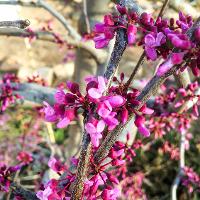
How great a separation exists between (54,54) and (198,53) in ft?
35.1

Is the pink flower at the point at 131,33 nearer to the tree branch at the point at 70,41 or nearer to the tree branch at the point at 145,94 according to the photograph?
the tree branch at the point at 145,94

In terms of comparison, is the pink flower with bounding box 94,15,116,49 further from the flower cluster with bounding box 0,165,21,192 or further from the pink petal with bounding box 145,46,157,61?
the flower cluster with bounding box 0,165,21,192

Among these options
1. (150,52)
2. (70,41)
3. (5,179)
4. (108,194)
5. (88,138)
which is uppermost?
(150,52)

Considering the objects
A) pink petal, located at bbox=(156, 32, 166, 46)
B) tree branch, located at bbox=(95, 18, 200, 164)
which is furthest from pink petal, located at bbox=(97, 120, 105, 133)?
pink petal, located at bbox=(156, 32, 166, 46)

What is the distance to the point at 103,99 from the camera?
1.32 metres

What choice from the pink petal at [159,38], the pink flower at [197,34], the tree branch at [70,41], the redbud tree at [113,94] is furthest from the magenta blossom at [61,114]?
the tree branch at [70,41]

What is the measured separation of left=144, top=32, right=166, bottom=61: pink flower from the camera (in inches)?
55.7

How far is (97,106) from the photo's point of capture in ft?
4.34

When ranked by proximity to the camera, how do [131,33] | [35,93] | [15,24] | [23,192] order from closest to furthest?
[15,24] < [131,33] < [23,192] < [35,93]

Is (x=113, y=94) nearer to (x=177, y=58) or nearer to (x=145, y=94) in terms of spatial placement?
(x=145, y=94)

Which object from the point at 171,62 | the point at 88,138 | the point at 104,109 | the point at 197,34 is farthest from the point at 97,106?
the point at 197,34

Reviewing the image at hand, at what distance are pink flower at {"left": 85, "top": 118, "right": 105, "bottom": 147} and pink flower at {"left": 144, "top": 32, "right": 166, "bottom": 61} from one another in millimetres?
331

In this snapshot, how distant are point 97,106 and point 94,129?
80mm

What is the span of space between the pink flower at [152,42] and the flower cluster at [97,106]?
0.16 metres
